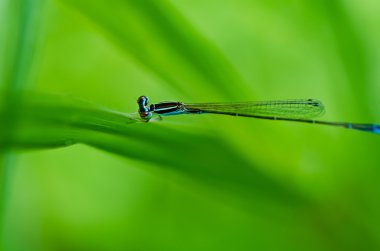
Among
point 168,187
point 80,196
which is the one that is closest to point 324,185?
point 168,187

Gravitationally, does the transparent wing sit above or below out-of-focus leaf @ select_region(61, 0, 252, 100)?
below

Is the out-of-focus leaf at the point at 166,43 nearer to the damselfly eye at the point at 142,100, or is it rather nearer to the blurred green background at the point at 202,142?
the blurred green background at the point at 202,142

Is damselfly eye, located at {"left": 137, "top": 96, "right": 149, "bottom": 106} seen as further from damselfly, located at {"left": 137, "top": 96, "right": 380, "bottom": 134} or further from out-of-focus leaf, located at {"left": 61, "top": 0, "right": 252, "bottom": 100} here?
out-of-focus leaf, located at {"left": 61, "top": 0, "right": 252, "bottom": 100}

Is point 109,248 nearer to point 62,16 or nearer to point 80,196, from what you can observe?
point 80,196

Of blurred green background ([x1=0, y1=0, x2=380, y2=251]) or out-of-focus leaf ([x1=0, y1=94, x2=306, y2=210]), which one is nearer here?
out-of-focus leaf ([x1=0, y1=94, x2=306, y2=210])

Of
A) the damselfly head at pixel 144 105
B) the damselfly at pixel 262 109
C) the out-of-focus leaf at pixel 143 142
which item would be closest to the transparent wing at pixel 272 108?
the damselfly at pixel 262 109

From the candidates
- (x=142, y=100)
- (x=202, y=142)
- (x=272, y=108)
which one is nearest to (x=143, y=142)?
(x=202, y=142)

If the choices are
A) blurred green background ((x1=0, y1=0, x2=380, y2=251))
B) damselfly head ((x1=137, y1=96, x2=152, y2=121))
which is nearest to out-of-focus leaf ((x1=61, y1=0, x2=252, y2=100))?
blurred green background ((x1=0, y1=0, x2=380, y2=251))

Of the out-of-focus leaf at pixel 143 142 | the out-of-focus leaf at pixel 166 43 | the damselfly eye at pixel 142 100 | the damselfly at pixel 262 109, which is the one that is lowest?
the out-of-focus leaf at pixel 143 142
